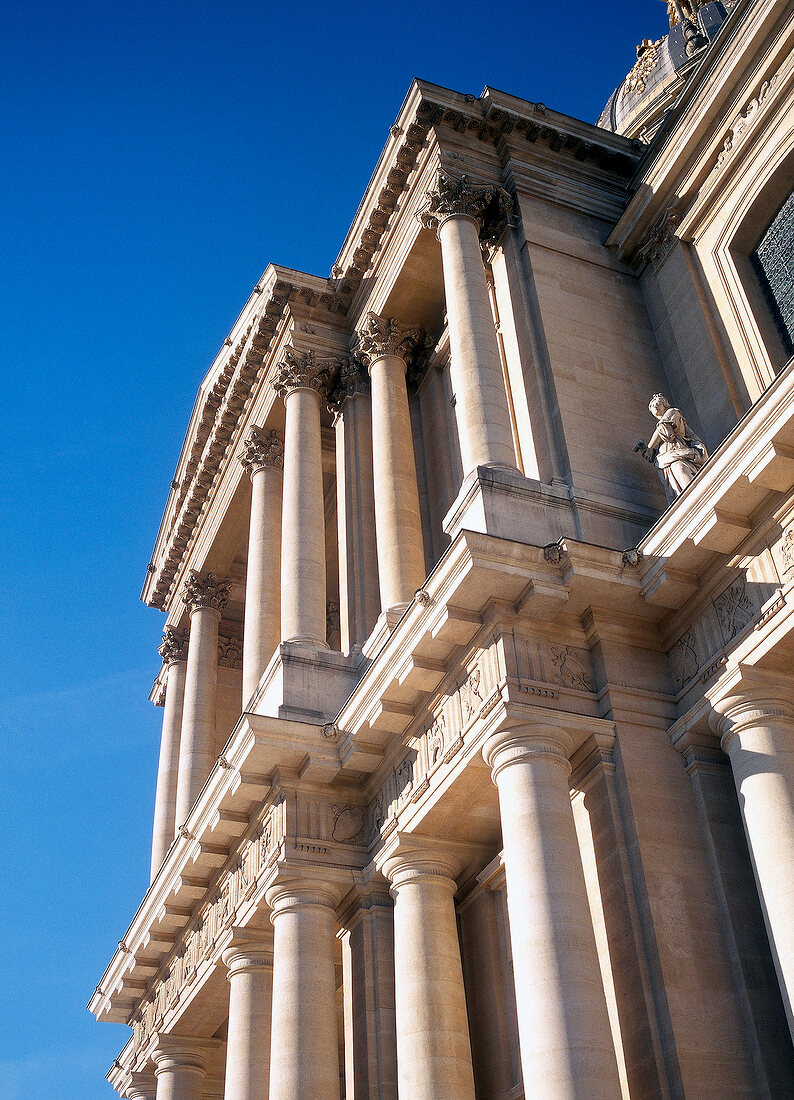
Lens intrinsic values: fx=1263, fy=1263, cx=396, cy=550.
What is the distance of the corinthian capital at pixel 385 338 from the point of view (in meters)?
28.1

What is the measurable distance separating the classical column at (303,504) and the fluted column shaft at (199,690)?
790cm

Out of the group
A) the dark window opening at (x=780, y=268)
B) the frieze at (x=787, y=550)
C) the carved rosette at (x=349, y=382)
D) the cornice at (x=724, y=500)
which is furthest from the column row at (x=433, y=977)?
the carved rosette at (x=349, y=382)

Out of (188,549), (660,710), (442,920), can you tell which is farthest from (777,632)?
(188,549)

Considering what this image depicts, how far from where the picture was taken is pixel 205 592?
3606 centimetres

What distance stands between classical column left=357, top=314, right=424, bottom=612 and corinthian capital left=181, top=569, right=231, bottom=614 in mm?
10297

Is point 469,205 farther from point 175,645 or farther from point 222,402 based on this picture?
point 175,645

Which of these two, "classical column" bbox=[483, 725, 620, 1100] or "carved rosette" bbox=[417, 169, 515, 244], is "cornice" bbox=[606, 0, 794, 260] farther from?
"classical column" bbox=[483, 725, 620, 1100]

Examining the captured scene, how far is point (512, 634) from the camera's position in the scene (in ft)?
60.0

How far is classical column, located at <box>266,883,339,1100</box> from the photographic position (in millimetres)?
19234

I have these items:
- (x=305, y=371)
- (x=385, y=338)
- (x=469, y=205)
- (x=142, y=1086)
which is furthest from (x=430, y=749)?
(x=142, y=1086)

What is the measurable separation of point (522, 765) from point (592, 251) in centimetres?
1281

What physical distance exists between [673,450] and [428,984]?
8.99m

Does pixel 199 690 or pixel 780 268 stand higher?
pixel 199 690

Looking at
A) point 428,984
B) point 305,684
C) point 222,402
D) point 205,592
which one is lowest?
point 428,984
